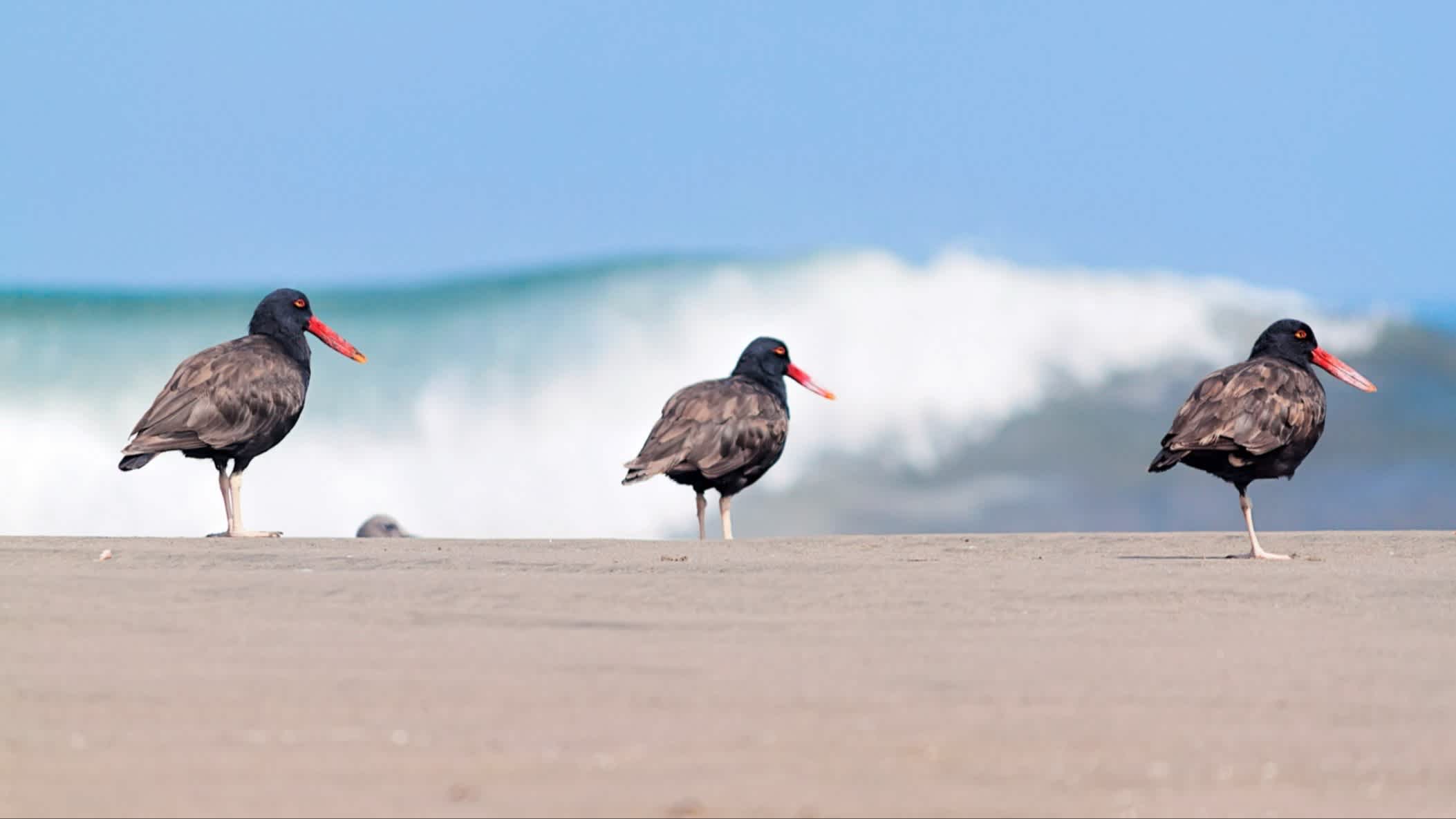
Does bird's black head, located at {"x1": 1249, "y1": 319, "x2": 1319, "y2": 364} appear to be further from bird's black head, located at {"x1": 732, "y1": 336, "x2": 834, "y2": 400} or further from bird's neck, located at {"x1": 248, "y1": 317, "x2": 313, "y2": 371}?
bird's neck, located at {"x1": 248, "y1": 317, "x2": 313, "y2": 371}

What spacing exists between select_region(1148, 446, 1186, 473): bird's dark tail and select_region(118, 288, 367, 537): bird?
5.02m

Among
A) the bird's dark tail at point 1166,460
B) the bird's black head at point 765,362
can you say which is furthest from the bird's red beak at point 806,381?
the bird's dark tail at point 1166,460

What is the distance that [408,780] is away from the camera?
331 centimetres

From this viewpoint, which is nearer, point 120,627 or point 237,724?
point 237,724

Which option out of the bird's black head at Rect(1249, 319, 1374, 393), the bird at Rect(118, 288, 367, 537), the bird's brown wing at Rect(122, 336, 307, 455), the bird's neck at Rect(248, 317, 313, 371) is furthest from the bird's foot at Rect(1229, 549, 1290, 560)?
the bird's neck at Rect(248, 317, 313, 371)

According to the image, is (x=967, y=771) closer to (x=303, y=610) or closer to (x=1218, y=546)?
(x=303, y=610)

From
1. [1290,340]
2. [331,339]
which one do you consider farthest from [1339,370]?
[331,339]

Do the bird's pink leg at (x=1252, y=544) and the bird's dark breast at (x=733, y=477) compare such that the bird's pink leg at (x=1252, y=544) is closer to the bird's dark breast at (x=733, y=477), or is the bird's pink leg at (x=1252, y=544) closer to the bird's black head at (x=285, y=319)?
the bird's dark breast at (x=733, y=477)

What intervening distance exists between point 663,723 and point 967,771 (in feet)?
2.25

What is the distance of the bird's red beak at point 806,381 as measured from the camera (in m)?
13.7

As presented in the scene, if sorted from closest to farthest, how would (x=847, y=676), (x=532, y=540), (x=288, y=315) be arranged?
(x=847, y=676)
(x=532, y=540)
(x=288, y=315)

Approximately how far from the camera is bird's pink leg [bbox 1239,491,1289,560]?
8.49 meters

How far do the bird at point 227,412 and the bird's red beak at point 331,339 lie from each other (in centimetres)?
97

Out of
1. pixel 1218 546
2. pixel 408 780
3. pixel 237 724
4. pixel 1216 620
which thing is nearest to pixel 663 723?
pixel 408 780
